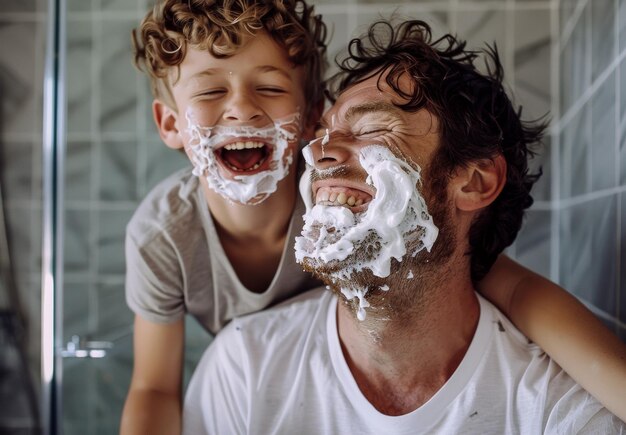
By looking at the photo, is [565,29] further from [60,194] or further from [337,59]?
[60,194]

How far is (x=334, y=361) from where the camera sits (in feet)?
2.74

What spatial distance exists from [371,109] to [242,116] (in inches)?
7.5

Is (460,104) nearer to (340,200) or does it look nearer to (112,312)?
(340,200)

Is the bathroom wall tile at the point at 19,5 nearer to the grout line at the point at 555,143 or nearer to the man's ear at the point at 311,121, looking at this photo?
the man's ear at the point at 311,121

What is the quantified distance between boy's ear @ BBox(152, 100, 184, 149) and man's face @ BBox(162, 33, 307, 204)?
0.25 feet

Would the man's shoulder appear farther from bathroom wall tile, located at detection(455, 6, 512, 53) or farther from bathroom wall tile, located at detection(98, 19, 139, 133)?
bathroom wall tile, located at detection(98, 19, 139, 133)

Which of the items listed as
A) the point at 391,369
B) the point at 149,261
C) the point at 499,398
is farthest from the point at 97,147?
the point at 499,398

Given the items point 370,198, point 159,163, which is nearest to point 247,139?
point 370,198

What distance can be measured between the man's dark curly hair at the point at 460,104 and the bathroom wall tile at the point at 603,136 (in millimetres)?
86

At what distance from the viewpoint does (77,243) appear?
3.69ft

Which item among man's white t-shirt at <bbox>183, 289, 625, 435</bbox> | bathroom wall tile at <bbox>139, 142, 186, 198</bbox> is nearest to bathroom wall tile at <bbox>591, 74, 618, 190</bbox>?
man's white t-shirt at <bbox>183, 289, 625, 435</bbox>

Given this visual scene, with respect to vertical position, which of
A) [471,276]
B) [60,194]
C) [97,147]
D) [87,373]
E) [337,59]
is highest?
[337,59]

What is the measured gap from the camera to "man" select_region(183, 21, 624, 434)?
74cm

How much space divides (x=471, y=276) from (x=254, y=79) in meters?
0.44
